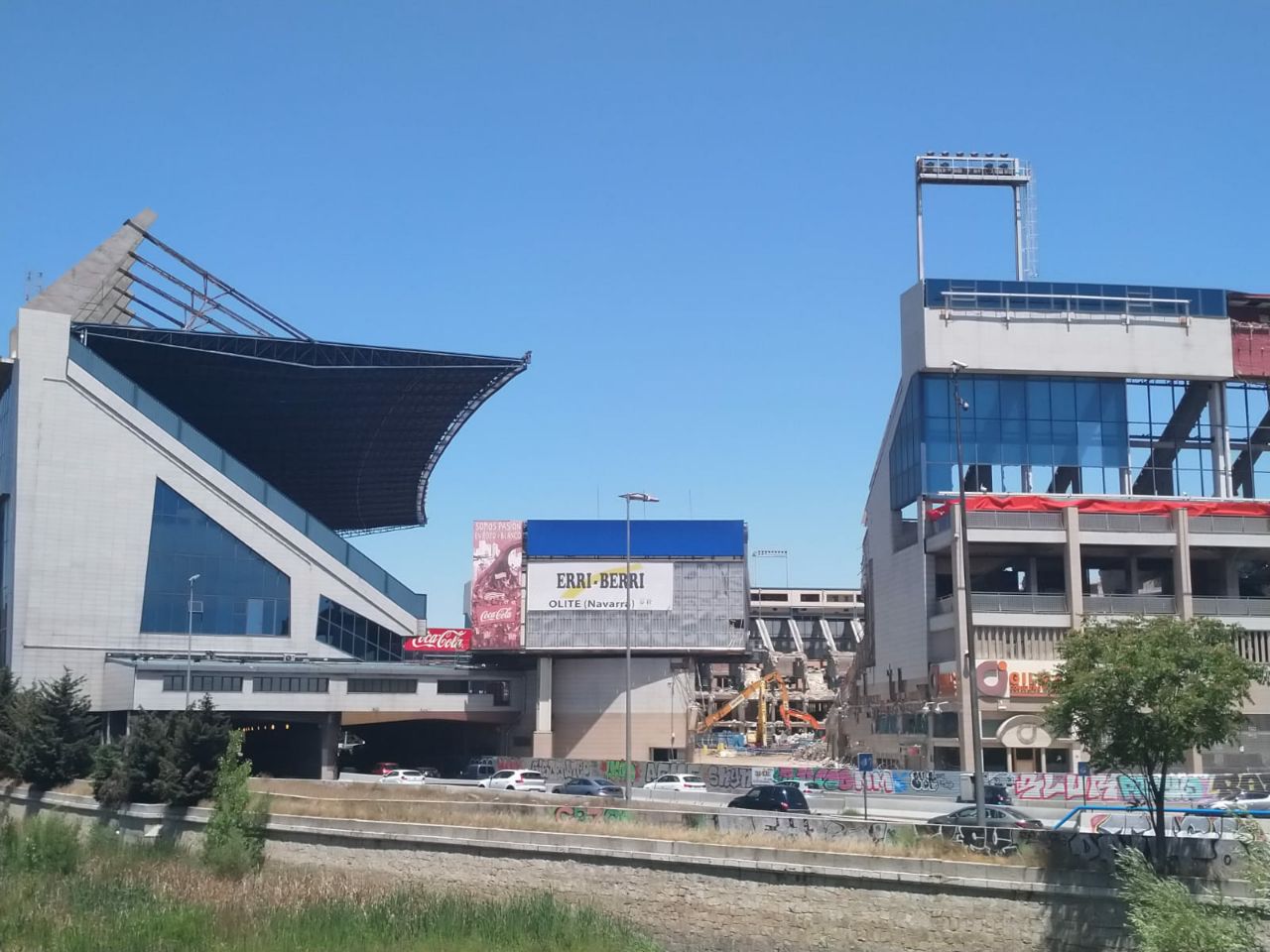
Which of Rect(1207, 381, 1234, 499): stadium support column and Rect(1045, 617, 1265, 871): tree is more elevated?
Rect(1207, 381, 1234, 499): stadium support column

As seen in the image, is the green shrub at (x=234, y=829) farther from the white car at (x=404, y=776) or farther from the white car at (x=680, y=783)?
the white car at (x=404, y=776)

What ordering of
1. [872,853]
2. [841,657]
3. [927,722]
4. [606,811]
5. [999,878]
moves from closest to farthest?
[999,878] < [872,853] < [606,811] < [927,722] < [841,657]


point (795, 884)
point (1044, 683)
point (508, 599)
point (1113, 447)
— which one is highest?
point (1113, 447)

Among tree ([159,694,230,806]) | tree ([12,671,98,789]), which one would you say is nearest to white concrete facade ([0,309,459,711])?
tree ([12,671,98,789])

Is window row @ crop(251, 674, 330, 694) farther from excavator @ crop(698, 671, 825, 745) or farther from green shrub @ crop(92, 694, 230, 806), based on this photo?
excavator @ crop(698, 671, 825, 745)

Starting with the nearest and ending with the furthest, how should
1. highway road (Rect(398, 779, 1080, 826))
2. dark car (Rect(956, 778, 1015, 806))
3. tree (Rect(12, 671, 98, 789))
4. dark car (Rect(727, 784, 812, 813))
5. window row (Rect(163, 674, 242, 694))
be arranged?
dark car (Rect(727, 784, 812, 813))
highway road (Rect(398, 779, 1080, 826))
dark car (Rect(956, 778, 1015, 806))
tree (Rect(12, 671, 98, 789))
window row (Rect(163, 674, 242, 694))

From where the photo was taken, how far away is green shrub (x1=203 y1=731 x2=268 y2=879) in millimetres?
43875

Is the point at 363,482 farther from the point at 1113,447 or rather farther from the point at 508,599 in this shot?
the point at 1113,447

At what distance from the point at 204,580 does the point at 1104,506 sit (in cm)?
5518

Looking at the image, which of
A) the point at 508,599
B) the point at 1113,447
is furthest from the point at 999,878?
the point at 508,599

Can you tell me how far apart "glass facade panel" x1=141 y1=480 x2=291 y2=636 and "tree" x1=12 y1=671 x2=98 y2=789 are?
2075cm

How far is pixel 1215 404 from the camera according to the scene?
75.4 meters

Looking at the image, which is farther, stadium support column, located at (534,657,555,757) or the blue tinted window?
stadium support column, located at (534,657,555,757)

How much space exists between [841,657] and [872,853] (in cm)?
12329
